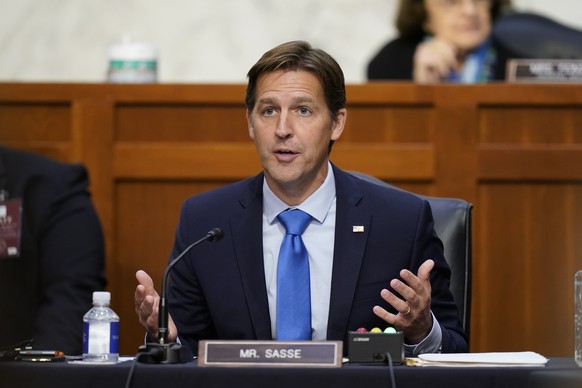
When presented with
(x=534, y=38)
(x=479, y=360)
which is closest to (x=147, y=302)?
(x=479, y=360)

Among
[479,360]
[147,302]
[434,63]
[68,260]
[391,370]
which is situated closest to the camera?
[391,370]

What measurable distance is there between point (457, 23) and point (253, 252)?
2.64 metres

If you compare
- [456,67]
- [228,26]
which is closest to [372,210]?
[456,67]

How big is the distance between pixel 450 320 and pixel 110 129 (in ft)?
5.33

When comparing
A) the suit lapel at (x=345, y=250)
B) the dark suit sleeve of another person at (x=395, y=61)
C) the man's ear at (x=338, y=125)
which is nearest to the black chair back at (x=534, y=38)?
the dark suit sleeve of another person at (x=395, y=61)

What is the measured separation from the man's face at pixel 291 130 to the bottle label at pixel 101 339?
23.9 inches

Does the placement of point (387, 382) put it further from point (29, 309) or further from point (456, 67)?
point (456, 67)

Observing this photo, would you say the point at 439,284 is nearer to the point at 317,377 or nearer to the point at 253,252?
the point at 253,252

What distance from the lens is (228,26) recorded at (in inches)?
227

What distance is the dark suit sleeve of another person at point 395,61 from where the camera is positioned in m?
→ 5.06

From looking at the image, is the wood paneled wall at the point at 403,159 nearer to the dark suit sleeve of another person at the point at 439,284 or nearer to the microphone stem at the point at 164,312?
the dark suit sleeve of another person at the point at 439,284

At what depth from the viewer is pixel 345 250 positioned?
269 centimetres

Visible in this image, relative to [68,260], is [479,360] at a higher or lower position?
lower

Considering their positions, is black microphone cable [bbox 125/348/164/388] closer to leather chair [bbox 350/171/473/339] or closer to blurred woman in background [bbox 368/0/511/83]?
leather chair [bbox 350/171/473/339]
